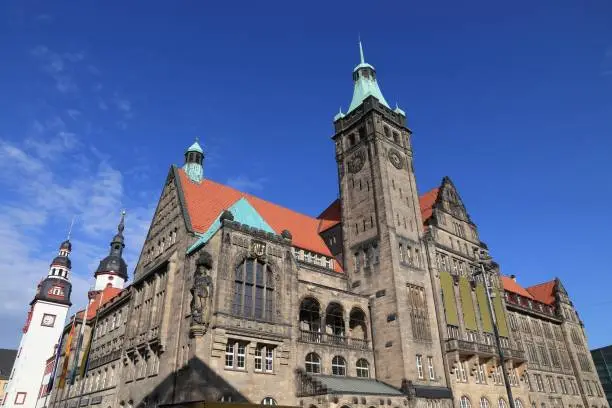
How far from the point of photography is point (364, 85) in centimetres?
5116

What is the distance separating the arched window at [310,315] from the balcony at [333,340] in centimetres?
98

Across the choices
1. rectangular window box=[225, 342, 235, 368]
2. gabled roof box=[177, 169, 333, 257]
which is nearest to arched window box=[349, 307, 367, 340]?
gabled roof box=[177, 169, 333, 257]

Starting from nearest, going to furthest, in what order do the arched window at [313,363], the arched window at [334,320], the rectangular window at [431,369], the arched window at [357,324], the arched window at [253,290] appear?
the arched window at [253,290], the arched window at [313,363], the rectangular window at [431,369], the arched window at [334,320], the arched window at [357,324]

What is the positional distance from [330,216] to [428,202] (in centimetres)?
1097

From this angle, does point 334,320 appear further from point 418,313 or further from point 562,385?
point 562,385

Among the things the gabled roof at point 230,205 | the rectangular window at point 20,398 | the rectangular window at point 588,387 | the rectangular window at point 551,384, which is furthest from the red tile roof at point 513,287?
the rectangular window at point 20,398

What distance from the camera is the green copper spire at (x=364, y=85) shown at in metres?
49.7

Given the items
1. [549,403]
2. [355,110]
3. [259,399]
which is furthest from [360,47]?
[549,403]

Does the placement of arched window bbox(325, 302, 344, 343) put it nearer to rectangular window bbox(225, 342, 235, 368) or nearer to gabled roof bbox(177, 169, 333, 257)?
gabled roof bbox(177, 169, 333, 257)

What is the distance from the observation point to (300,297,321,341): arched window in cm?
3525

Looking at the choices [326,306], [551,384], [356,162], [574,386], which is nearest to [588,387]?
[574,386]

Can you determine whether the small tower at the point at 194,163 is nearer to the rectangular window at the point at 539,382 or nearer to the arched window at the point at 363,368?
the arched window at the point at 363,368

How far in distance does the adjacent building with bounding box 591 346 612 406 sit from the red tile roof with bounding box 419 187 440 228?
58.4m

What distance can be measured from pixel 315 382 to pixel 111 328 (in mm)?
24536
